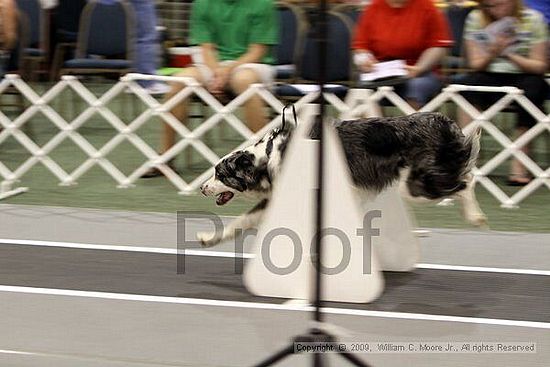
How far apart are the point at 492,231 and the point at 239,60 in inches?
80.6

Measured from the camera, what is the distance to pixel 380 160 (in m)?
4.75

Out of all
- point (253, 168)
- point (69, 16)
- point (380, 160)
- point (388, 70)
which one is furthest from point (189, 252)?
point (69, 16)

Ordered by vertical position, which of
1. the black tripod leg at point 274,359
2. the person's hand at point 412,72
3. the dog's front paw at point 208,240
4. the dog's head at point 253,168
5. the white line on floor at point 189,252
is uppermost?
the person's hand at point 412,72

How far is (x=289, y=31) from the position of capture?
7.65 meters

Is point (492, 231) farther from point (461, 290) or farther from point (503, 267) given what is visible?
point (461, 290)

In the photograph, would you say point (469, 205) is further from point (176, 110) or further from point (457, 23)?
point (457, 23)

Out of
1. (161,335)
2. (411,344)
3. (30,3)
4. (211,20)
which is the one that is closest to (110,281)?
(161,335)

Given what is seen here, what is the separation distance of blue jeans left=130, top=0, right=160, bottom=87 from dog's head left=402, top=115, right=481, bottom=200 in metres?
4.37

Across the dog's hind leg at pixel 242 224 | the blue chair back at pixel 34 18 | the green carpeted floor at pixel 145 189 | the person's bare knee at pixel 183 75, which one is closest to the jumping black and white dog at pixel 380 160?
the dog's hind leg at pixel 242 224

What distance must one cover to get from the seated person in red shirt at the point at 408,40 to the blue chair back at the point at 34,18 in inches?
152

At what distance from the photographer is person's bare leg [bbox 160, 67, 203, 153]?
713cm

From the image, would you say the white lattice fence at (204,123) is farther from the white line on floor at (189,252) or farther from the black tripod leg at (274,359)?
the black tripod leg at (274,359)

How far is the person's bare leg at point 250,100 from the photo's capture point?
6.92 m

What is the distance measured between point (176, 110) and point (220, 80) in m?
0.39
